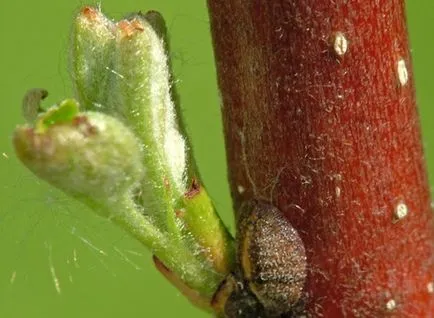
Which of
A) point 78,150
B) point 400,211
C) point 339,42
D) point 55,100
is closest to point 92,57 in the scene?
point 78,150

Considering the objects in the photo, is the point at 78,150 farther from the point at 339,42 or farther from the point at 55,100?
the point at 55,100

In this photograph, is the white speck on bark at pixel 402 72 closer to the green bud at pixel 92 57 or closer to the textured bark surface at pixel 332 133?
the textured bark surface at pixel 332 133

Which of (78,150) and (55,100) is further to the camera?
(55,100)

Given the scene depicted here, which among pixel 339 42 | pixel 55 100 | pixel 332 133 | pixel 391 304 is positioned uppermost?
pixel 339 42

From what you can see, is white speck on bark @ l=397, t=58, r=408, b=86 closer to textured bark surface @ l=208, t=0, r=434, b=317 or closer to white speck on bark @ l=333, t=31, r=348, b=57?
textured bark surface @ l=208, t=0, r=434, b=317

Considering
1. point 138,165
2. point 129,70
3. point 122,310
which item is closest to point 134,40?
point 129,70

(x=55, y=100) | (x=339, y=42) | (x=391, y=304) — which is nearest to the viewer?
(x=339, y=42)

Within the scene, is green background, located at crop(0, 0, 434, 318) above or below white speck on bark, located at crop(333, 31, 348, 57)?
below

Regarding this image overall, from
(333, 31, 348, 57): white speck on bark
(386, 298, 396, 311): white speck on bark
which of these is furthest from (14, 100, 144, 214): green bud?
(386, 298, 396, 311): white speck on bark
